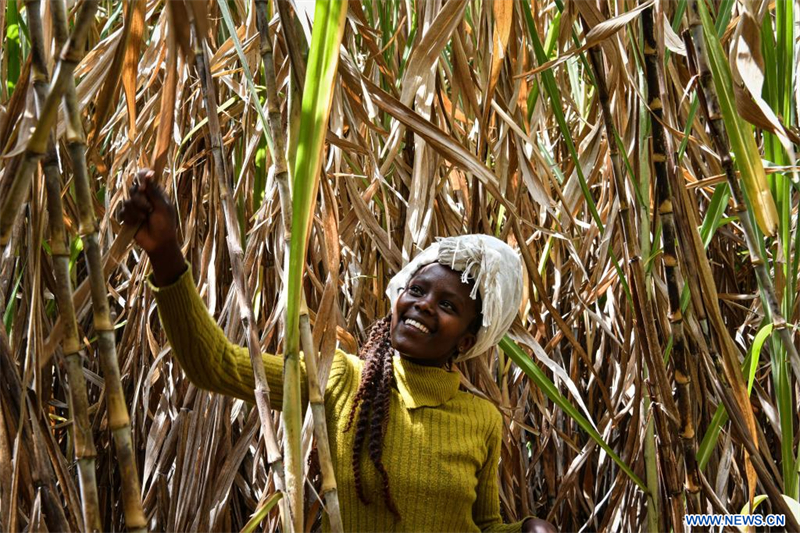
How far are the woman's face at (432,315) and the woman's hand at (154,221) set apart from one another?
0.40m

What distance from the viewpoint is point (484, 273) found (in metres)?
1.18

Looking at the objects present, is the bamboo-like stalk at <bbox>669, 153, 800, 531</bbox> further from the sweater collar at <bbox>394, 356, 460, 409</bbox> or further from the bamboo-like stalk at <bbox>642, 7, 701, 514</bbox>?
the sweater collar at <bbox>394, 356, 460, 409</bbox>

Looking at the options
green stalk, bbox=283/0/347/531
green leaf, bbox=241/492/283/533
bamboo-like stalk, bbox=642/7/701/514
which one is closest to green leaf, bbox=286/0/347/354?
green stalk, bbox=283/0/347/531

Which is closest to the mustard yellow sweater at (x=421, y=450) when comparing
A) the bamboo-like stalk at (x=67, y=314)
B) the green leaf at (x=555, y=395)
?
the green leaf at (x=555, y=395)

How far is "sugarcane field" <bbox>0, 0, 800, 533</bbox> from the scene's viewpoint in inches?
23.5

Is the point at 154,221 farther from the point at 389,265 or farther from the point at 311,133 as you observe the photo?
the point at 389,265

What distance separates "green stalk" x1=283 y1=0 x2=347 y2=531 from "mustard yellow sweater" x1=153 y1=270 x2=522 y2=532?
1.50 ft

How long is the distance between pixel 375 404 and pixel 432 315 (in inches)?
5.4

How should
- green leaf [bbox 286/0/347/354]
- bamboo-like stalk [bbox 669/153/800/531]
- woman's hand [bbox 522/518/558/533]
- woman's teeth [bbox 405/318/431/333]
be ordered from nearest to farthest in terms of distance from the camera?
green leaf [bbox 286/0/347/354], bamboo-like stalk [bbox 669/153/800/531], woman's hand [bbox 522/518/558/533], woman's teeth [bbox 405/318/431/333]

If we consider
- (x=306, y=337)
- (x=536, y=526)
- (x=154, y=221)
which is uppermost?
(x=154, y=221)

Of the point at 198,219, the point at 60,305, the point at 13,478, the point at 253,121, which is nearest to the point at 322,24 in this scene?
the point at 60,305

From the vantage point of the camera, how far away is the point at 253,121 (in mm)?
1301

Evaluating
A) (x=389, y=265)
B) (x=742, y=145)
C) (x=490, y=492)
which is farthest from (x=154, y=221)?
(x=490, y=492)

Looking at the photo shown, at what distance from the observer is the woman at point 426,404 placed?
1112 mm
